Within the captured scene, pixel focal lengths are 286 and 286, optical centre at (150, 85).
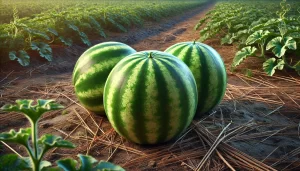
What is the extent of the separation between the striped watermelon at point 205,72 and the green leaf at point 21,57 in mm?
2836

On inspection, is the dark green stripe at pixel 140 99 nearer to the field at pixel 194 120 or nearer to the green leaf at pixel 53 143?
the field at pixel 194 120

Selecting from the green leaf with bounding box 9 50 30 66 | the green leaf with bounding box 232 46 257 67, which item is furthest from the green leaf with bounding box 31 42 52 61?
the green leaf with bounding box 232 46 257 67

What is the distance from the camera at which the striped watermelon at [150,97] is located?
2.04 metres

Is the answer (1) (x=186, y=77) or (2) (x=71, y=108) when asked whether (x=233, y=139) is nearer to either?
(1) (x=186, y=77)

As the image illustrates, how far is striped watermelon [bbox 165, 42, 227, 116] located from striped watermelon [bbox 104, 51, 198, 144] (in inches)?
15.2

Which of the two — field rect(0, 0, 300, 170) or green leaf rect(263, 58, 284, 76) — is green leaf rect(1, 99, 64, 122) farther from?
green leaf rect(263, 58, 284, 76)

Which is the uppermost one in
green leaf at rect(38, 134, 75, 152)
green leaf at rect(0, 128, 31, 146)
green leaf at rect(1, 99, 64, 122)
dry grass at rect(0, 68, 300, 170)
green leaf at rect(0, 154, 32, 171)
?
green leaf at rect(1, 99, 64, 122)

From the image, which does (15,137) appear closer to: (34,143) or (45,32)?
(34,143)

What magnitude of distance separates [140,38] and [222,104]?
568 cm

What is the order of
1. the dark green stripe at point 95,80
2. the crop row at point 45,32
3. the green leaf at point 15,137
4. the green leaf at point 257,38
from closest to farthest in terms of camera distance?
the green leaf at point 15,137, the dark green stripe at point 95,80, the green leaf at point 257,38, the crop row at point 45,32

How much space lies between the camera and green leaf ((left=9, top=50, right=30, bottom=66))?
446 centimetres

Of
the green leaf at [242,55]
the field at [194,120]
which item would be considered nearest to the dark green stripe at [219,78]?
the field at [194,120]

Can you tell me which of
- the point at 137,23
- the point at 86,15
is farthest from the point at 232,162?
the point at 137,23

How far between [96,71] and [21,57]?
259 centimetres
